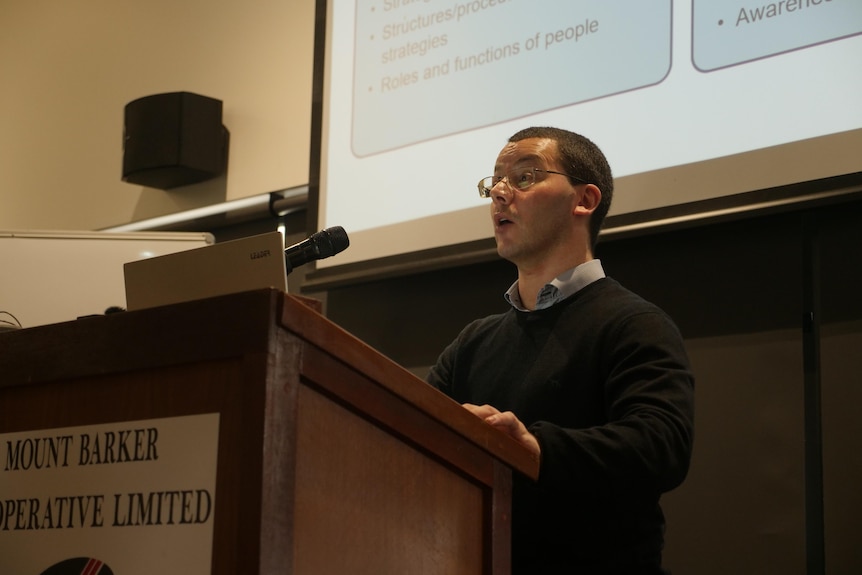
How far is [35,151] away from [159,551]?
392 centimetres

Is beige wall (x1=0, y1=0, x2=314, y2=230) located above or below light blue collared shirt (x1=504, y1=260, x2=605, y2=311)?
above

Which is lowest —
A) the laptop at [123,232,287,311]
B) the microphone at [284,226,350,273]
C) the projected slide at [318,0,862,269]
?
the laptop at [123,232,287,311]

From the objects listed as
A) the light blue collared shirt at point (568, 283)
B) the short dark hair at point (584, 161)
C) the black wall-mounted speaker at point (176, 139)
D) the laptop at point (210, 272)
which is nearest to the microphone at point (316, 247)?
the laptop at point (210, 272)

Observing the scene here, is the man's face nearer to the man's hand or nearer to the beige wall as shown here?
the man's hand

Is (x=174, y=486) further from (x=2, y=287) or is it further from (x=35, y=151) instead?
(x=35, y=151)

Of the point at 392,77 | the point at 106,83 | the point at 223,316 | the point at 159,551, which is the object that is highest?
the point at 106,83

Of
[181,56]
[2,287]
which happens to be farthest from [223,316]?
[181,56]

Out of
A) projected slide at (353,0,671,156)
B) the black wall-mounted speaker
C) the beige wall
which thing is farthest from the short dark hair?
the black wall-mounted speaker

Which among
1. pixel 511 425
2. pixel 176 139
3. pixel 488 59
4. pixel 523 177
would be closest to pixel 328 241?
pixel 511 425

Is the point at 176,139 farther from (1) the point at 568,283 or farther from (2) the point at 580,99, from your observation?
(1) the point at 568,283

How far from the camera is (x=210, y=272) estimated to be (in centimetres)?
145

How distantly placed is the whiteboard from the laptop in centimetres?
98

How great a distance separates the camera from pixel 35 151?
4.61 meters

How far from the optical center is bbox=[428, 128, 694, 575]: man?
1.49m
